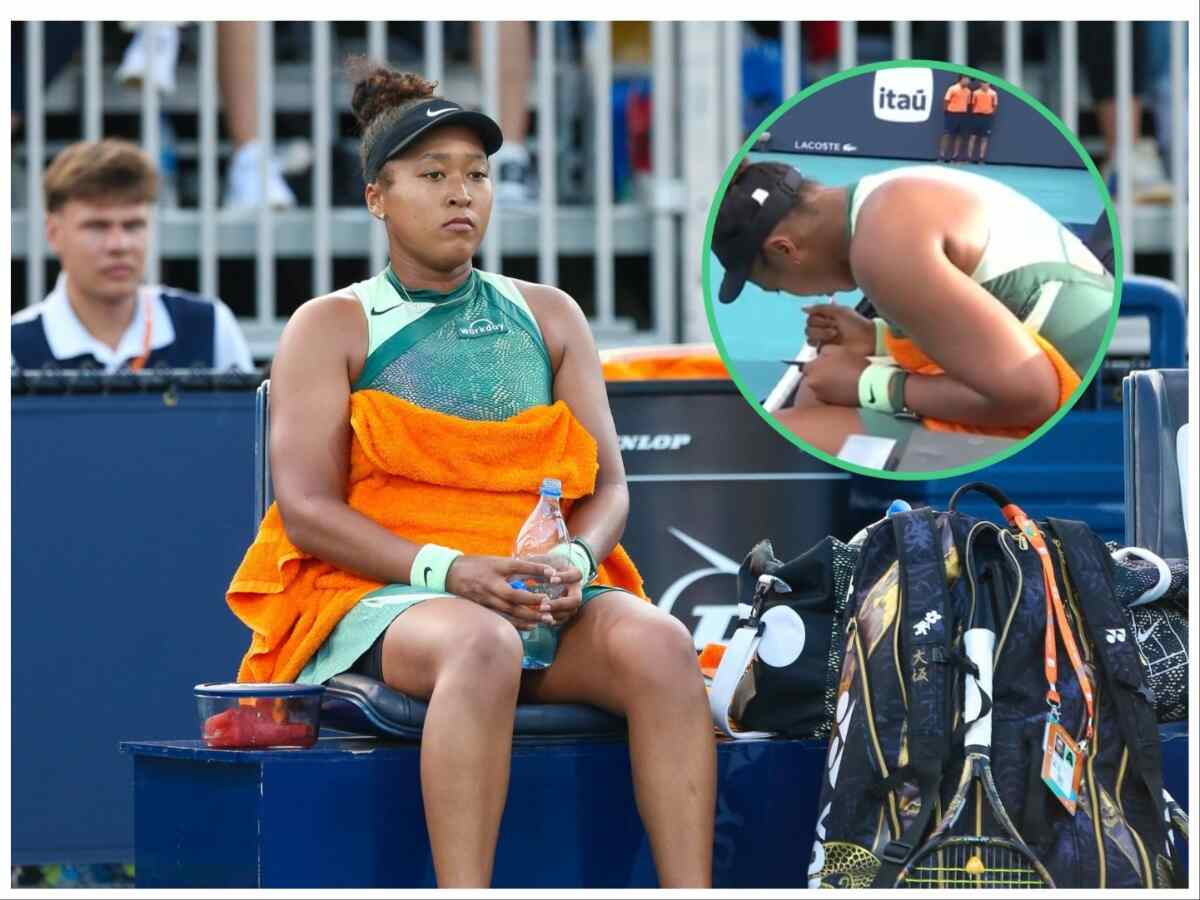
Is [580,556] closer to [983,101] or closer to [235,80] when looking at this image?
[983,101]

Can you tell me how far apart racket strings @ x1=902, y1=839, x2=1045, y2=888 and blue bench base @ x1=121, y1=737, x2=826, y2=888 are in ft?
0.98

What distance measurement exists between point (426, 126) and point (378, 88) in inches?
7.2

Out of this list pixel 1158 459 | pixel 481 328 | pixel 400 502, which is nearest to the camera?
pixel 400 502

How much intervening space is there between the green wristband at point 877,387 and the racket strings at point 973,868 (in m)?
0.99

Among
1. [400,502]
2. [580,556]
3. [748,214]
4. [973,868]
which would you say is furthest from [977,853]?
[748,214]

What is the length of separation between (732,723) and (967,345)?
781mm

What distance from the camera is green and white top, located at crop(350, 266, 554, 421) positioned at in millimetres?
3129

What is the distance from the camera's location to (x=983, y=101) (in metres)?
3.54

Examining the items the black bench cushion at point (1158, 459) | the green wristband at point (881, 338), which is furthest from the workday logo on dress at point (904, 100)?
the black bench cushion at point (1158, 459)

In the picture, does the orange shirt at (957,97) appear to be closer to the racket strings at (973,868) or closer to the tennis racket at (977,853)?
the tennis racket at (977,853)

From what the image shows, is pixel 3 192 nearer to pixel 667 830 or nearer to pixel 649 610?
pixel 649 610

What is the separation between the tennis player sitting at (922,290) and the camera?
11.4ft

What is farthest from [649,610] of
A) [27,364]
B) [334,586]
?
[27,364]

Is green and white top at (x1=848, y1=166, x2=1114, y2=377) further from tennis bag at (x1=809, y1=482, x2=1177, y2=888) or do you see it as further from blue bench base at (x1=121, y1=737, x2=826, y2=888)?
blue bench base at (x1=121, y1=737, x2=826, y2=888)
